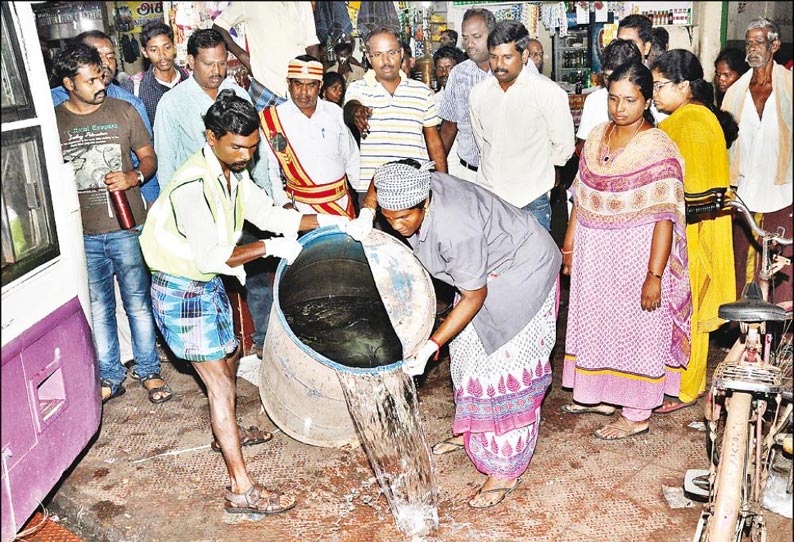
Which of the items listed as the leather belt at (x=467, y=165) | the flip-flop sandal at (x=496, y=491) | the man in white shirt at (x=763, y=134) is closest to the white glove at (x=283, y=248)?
the flip-flop sandal at (x=496, y=491)

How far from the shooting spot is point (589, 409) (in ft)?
12.9

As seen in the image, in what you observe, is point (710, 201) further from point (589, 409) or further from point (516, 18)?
point (516, 18)

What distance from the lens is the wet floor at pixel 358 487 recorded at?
3.07 meters

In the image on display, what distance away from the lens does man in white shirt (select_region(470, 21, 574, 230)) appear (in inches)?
169

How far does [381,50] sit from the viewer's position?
4.59 m

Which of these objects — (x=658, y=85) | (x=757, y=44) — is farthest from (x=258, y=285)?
(x=757, y=44)

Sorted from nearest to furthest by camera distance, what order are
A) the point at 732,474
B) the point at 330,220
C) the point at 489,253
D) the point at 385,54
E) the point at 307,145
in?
the point at 732,474, the point at 489,253, the point at 330,220, the point at 307,145, the point at 385,54

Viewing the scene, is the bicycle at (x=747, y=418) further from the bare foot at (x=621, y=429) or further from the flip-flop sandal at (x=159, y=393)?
the flip-flop sandal at (x=159, y=393)

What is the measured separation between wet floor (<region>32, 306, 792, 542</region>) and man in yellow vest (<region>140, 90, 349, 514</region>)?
0.69 feet

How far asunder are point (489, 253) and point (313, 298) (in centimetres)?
112

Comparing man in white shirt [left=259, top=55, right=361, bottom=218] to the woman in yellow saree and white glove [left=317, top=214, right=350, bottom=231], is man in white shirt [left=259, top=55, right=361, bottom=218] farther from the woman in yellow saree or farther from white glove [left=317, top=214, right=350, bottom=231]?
the woman in yellow saree

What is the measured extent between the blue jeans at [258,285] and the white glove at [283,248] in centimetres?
156

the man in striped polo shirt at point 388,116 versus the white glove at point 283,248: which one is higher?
the man in striped polo shirt at point 388,116

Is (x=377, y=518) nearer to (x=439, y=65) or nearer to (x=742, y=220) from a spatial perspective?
(x=742, y=220)
